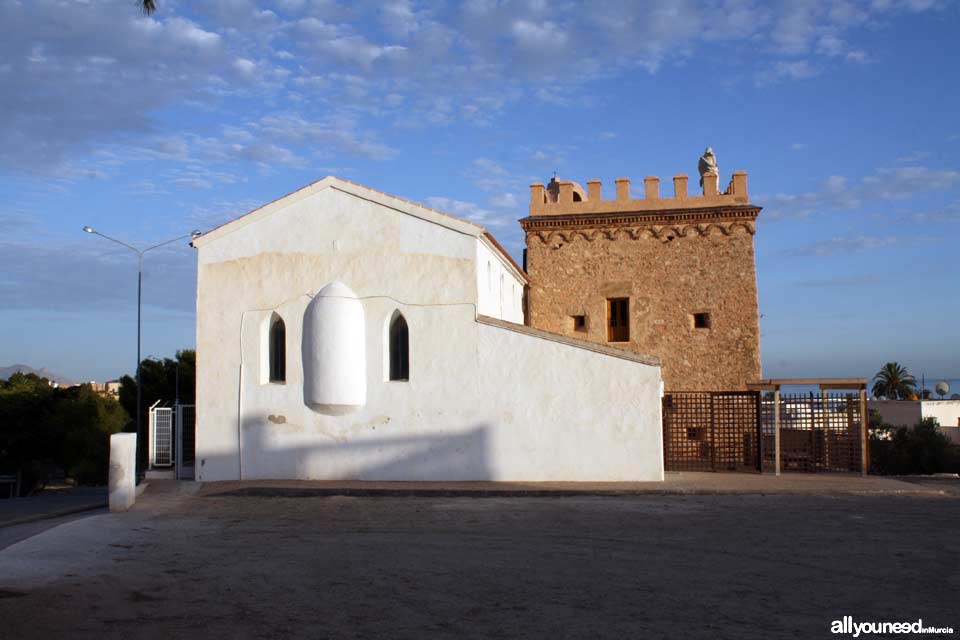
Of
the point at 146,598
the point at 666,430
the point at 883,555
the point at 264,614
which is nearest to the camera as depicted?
the point at 264,614

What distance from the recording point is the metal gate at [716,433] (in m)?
19.0

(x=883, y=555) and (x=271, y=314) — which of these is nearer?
(x=883, y=555)

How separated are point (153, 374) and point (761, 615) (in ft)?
142

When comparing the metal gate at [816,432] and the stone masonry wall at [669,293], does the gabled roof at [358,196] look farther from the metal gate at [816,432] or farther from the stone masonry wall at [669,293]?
the metal gate at [816,432]

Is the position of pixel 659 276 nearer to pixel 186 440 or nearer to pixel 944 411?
pixel 186 440

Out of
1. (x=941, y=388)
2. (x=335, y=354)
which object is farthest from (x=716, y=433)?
(x=941, y=388)

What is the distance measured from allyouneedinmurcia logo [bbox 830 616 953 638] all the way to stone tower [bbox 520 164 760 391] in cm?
1585

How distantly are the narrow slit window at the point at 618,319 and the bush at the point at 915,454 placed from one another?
882cm

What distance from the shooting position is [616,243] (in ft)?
77.0

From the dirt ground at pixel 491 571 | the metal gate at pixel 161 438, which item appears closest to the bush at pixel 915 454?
the dirt ground at pixel 491 571

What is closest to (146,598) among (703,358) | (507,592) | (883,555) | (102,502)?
(507,592)

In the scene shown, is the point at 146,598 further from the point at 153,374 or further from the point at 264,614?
the point at 153,374

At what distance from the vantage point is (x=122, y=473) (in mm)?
14797

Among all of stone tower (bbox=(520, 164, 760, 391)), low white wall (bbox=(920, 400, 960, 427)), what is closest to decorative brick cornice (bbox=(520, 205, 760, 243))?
stone tower (bbox=(520, 164, 760, 391))
